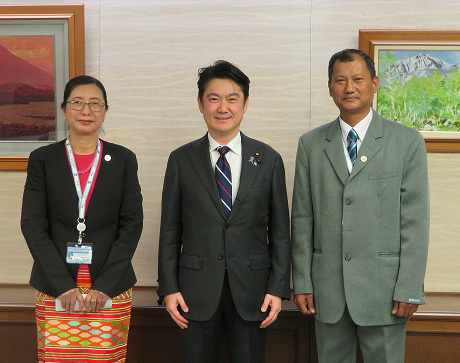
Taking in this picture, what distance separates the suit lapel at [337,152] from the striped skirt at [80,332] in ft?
3.87

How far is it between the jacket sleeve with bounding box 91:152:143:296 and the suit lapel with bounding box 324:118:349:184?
3.06 ft

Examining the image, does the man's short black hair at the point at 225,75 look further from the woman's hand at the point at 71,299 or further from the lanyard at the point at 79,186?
the woman's hand at the point at 71,299

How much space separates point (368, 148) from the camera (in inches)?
88.0

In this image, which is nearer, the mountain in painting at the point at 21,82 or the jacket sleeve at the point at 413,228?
the jacket sleeve at the point at 413,228

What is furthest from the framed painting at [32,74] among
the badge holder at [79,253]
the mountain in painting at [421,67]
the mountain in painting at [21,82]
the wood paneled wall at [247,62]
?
the mountain in painting at [421,67]

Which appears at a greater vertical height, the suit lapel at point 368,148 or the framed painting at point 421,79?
the framed painting at point 421,79

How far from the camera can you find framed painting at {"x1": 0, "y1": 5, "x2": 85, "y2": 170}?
3186 millimetres

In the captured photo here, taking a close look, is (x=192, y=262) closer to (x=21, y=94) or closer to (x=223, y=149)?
(x=223, y=149)

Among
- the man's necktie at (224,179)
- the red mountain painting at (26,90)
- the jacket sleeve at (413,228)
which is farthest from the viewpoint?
the red mountain painting at (26,90)

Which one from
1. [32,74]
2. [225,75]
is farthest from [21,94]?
[225,75]

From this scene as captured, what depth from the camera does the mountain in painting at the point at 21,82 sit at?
3238 mm

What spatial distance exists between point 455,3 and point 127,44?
2.10 metres

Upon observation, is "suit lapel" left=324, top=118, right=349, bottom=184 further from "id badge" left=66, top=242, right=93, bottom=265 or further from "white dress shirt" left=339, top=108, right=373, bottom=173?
"id badge" left=66, top=242, right=93, bottom=265

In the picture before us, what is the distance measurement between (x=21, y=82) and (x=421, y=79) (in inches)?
102
